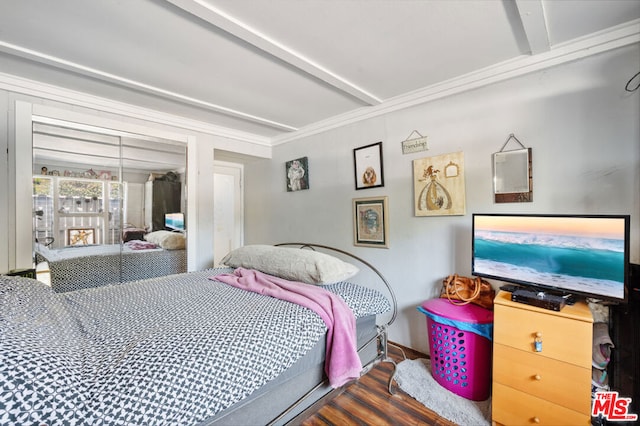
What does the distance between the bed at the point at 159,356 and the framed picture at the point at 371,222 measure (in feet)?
3.76

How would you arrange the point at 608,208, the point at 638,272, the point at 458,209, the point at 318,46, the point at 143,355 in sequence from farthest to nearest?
1. the point at 458,209
2. the point at 318,46
3. the point at 608,208
4. the point at 638,272
5. the point at 143,355

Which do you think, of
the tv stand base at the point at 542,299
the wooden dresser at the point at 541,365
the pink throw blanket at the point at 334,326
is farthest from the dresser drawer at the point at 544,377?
the pink throw blanket at the point at 334,326

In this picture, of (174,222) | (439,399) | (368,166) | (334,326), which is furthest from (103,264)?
(439,399)

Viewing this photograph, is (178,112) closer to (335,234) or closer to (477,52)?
(335,234)

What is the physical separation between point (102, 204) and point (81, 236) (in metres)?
0.34

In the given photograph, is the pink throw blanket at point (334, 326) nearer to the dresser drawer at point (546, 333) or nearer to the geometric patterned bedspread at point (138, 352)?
the geometric patterned bedspread at point (138, 352)

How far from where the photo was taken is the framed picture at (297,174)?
354 cm

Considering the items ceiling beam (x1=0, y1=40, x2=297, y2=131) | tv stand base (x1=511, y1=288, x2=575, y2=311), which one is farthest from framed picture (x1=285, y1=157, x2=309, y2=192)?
tv stand base (x1=511, y1=288, x2=575, y2=311)

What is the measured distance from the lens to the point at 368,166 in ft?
9.58

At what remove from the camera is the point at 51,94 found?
7.73 ft

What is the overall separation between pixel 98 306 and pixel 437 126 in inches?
111

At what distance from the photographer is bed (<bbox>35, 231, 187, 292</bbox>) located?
2414 mm

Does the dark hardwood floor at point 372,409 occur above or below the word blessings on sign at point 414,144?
below

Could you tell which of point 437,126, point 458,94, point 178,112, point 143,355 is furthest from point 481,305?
point 178,112
